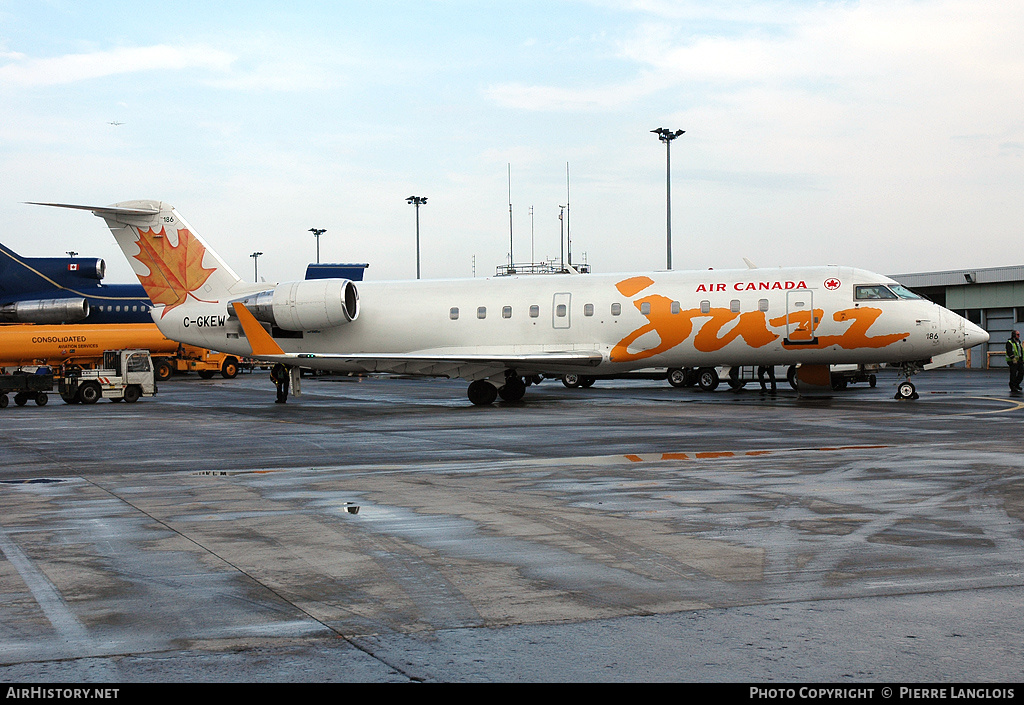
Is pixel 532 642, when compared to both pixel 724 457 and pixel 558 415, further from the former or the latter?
pixel 558 415

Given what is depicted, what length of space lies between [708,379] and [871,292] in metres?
9.75

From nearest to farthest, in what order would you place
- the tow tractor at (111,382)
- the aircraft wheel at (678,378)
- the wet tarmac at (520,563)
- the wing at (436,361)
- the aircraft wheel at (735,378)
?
the wet tarmac at (520,563)
the wing at (436,361)
the tow tractor at (111,382)
the aircraft wheel at (735,378)
the aircraft wheel at (678,378)

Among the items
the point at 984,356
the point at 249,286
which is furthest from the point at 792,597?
the point at 984,356

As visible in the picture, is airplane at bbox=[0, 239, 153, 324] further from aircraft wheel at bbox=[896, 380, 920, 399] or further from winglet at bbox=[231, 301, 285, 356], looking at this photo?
aircraft wheel at bbox=[896, 380, 920, 399]

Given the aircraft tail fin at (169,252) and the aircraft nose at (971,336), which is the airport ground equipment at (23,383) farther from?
the aircraft nose at (971,336)

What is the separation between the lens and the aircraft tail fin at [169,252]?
30.0 meters

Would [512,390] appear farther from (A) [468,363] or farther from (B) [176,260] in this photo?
(B) [176,260]

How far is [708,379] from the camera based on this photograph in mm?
34500

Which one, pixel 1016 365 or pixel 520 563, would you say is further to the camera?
pixel 1016 365

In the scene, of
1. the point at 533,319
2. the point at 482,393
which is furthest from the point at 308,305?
the point at 533,319

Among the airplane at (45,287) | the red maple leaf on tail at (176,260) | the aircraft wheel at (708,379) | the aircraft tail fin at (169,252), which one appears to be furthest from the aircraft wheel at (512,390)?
the airplane at (45,287)

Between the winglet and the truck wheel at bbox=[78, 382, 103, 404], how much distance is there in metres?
7.32

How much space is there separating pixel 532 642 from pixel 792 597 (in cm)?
171

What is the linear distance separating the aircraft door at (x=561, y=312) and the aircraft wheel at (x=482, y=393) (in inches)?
97.4
